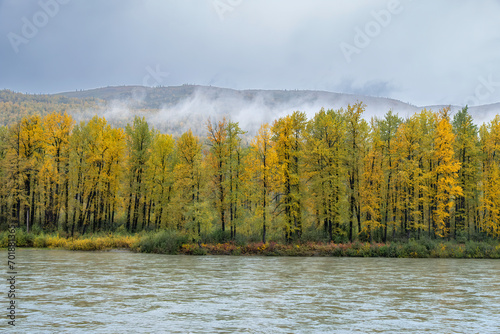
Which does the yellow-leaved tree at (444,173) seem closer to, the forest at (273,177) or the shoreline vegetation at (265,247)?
the forest at (273,177)

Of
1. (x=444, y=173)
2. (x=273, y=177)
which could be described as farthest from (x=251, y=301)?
(x=444, y=173)

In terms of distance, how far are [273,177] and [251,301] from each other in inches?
1126

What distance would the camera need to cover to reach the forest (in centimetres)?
4388

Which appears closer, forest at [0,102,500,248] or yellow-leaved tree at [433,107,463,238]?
forest at [0,102,500,248]

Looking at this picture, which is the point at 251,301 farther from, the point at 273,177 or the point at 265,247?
the point at 273,177

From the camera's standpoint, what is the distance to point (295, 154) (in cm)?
4444

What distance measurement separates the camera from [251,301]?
1559 centimetres

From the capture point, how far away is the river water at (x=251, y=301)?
1132 cm

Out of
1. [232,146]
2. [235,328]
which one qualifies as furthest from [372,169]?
[235,328]

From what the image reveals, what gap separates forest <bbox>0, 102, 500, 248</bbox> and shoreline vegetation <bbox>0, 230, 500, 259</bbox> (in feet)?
5.78

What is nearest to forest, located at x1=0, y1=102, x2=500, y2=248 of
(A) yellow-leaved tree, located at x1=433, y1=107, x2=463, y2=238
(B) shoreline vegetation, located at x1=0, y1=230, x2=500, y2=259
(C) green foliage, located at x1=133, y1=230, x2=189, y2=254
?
(A) yellow-leaved tree, located at x1=433, y1=107, x2=463, y2=238

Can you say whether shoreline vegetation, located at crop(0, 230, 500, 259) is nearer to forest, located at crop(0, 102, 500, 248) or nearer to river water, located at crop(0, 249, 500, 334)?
forest, located at crop(0, 102, 500, 248)

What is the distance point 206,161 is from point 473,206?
3666 cm

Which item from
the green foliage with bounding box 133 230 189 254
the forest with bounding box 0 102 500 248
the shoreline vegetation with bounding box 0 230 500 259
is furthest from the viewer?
the forest with bounding box 0 102 500 248
